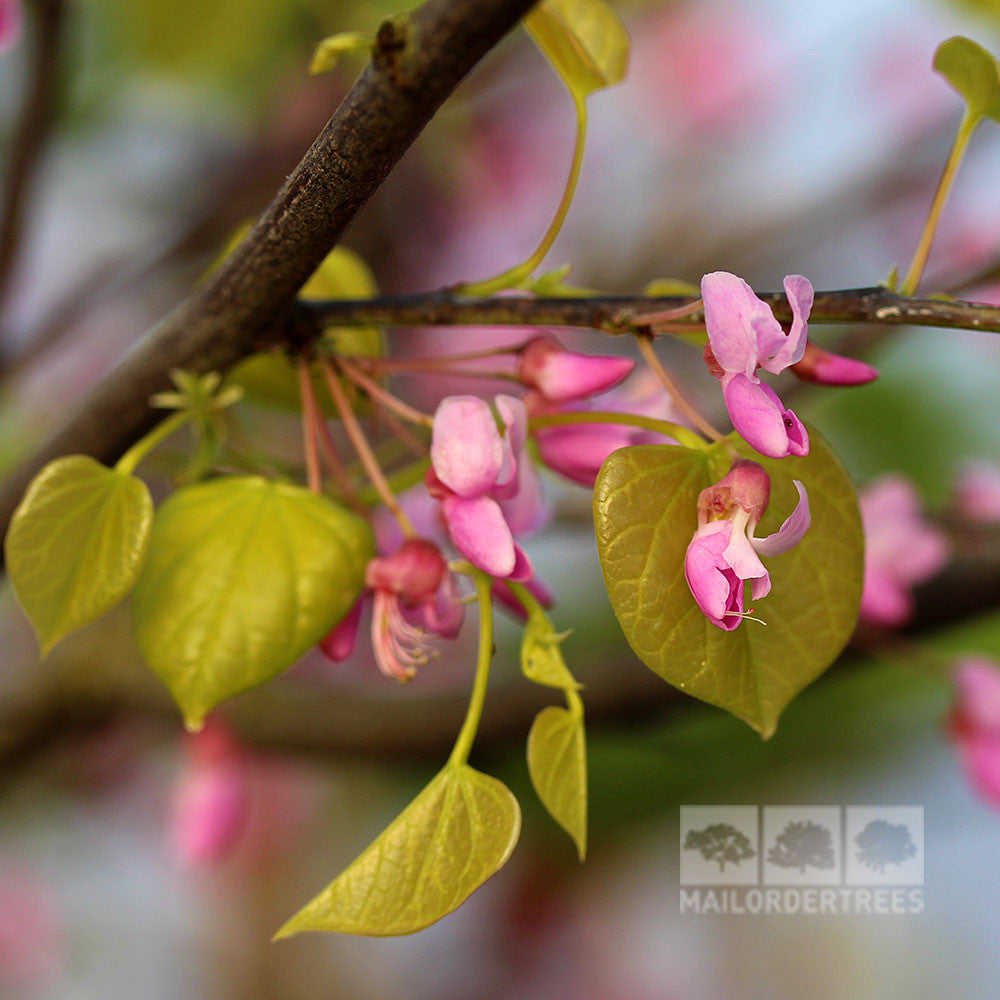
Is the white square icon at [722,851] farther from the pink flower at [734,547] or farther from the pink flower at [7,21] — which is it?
the pink flower at [7,21]

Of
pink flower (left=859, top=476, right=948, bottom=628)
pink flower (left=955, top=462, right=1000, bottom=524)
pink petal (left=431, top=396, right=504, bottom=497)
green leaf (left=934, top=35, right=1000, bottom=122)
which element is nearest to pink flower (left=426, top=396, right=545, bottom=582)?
pink petal (left=431, top=396, right=504, bottom=497)

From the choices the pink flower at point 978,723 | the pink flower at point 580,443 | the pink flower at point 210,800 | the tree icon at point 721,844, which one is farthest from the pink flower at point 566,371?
the pink flower at point 210,800

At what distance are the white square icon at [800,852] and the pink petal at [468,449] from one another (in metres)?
0.18

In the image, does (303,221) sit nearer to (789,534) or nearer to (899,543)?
(789,534)

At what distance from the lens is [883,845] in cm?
34

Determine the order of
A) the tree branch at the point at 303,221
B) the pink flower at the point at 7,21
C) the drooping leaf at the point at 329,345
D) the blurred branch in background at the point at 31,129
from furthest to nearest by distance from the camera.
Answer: the blurred branch in background at the point at 31,129
the pink flower at the point at 7,21
the drooping leaf at the point at 329,345
the tree branch at the point at 303,221

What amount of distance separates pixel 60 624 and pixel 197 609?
0.10ft

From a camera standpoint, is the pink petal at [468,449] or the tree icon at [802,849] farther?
the tree icon at [802,849]

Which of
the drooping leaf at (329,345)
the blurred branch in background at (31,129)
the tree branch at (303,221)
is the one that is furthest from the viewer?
the blurred branch in background at (31,129)

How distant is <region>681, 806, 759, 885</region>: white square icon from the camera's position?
0.33 meters

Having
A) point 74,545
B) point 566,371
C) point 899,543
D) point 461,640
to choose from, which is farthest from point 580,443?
point 461,640

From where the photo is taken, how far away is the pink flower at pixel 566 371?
0.25 m

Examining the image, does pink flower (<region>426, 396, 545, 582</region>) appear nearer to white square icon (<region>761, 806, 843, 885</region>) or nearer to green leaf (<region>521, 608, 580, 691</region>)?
green leaf (<region>521, 608, 580, 691</region>)

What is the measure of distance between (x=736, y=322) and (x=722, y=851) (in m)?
0.20
